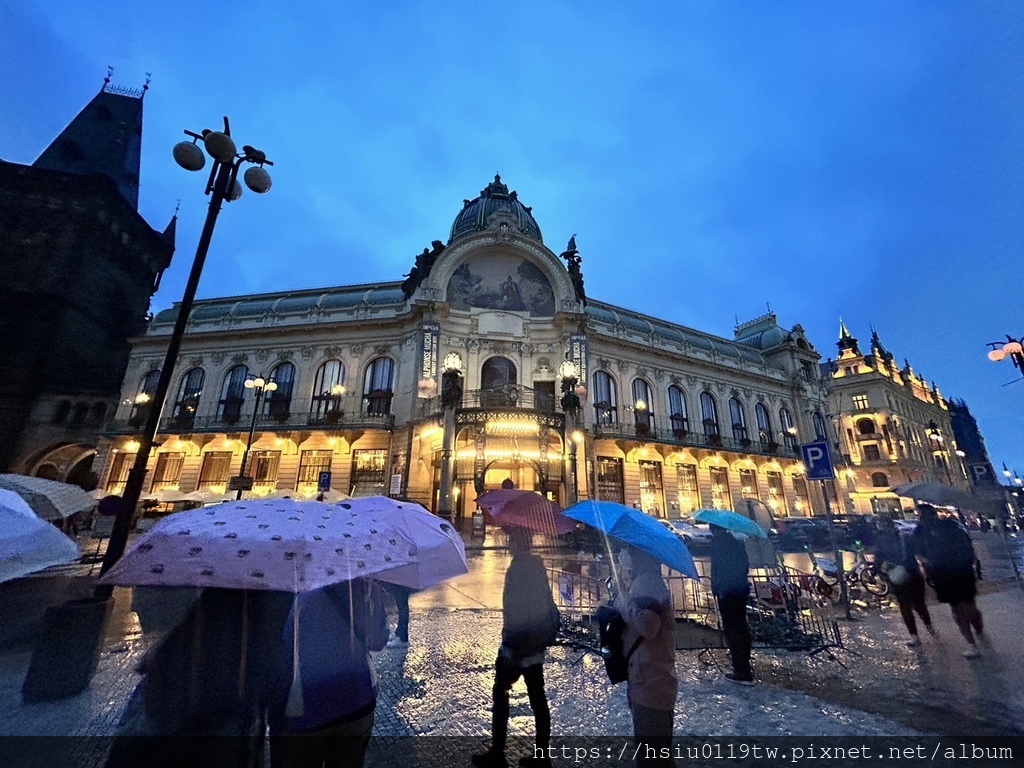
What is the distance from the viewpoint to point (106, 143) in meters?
36.6

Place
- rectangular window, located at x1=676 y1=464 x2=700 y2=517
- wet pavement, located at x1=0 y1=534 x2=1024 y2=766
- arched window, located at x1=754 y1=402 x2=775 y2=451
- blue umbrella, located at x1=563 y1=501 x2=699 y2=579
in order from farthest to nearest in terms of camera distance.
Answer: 1. arched window, located at x1=754 y1=402 x2=775 y2=451
2. rectangular window, located at x1=676 y1=464 x2=700 y2=517
3. wet pavement, located at x1=0 y1=534 x2=1024 y2=766
4. blue umbrella, located at x1=563 y1=501 x2=699 y2=579

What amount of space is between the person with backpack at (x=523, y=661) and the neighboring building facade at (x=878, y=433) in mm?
46291

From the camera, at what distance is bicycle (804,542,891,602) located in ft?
30.6

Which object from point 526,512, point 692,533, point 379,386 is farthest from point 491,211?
point 526,512

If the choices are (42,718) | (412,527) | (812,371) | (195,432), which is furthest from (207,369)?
(812,371)

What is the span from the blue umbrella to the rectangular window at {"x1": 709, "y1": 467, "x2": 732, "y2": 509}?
30310 millimetres

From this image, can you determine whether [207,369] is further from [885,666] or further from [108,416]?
[885,666]

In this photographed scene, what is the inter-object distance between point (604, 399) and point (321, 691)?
28.1 metres

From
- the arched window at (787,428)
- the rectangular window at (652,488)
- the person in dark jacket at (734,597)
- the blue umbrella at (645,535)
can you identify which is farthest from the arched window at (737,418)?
the blue umbrella at (645,535)

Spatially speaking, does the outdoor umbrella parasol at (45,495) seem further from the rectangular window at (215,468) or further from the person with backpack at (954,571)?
the rectangular window at (215,468)

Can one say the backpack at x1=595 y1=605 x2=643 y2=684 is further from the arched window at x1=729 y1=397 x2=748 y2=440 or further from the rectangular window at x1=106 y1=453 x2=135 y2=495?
the arched window at x1=729 y1=397 x2=748 y2=440

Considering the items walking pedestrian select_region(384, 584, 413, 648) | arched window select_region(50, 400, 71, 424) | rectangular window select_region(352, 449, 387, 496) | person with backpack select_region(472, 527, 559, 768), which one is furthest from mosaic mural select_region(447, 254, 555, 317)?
arched window select_region(50, 400, 71, 424)

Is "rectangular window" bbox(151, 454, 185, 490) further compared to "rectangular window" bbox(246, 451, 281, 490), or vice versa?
"rectangular window" bbox(151, 454, 185, 490)

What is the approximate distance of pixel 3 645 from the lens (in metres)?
6.62
